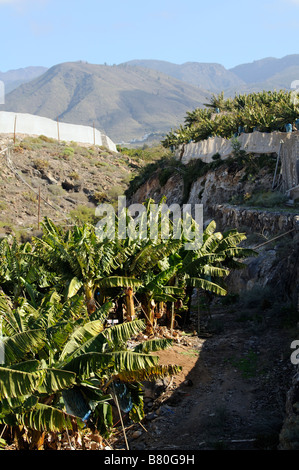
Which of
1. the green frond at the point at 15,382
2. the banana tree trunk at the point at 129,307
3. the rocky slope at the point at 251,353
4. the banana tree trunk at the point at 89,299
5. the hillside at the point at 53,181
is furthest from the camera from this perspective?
the hillside at the point at 53,181

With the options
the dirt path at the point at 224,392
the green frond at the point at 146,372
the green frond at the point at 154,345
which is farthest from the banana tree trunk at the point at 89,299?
the green frond at the point at 154,345

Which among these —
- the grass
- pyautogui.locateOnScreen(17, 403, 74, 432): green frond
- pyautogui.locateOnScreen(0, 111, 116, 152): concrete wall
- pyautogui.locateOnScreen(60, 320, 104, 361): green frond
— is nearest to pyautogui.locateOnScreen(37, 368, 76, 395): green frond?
pyautogui.locateOnScreen(17, 403, 74, 432): green frond

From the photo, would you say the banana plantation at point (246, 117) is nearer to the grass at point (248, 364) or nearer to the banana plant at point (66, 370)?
the grass at point (248, 364)

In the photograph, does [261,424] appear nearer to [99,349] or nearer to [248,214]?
[99,349]

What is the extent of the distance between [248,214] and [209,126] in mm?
15506

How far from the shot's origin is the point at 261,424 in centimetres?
1048

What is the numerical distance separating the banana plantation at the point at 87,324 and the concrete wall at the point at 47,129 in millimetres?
52342

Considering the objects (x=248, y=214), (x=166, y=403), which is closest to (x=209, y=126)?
(x=248, y=214)

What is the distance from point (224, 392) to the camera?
42.4ft

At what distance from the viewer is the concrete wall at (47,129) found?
67875 mm

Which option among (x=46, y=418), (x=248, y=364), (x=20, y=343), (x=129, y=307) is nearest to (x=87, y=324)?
(x=20, y=343)

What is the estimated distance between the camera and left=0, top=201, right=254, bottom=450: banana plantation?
8945 mm

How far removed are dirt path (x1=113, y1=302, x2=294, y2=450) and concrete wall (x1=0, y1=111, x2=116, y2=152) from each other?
184 ft

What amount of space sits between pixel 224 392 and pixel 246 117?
68.4 feet
